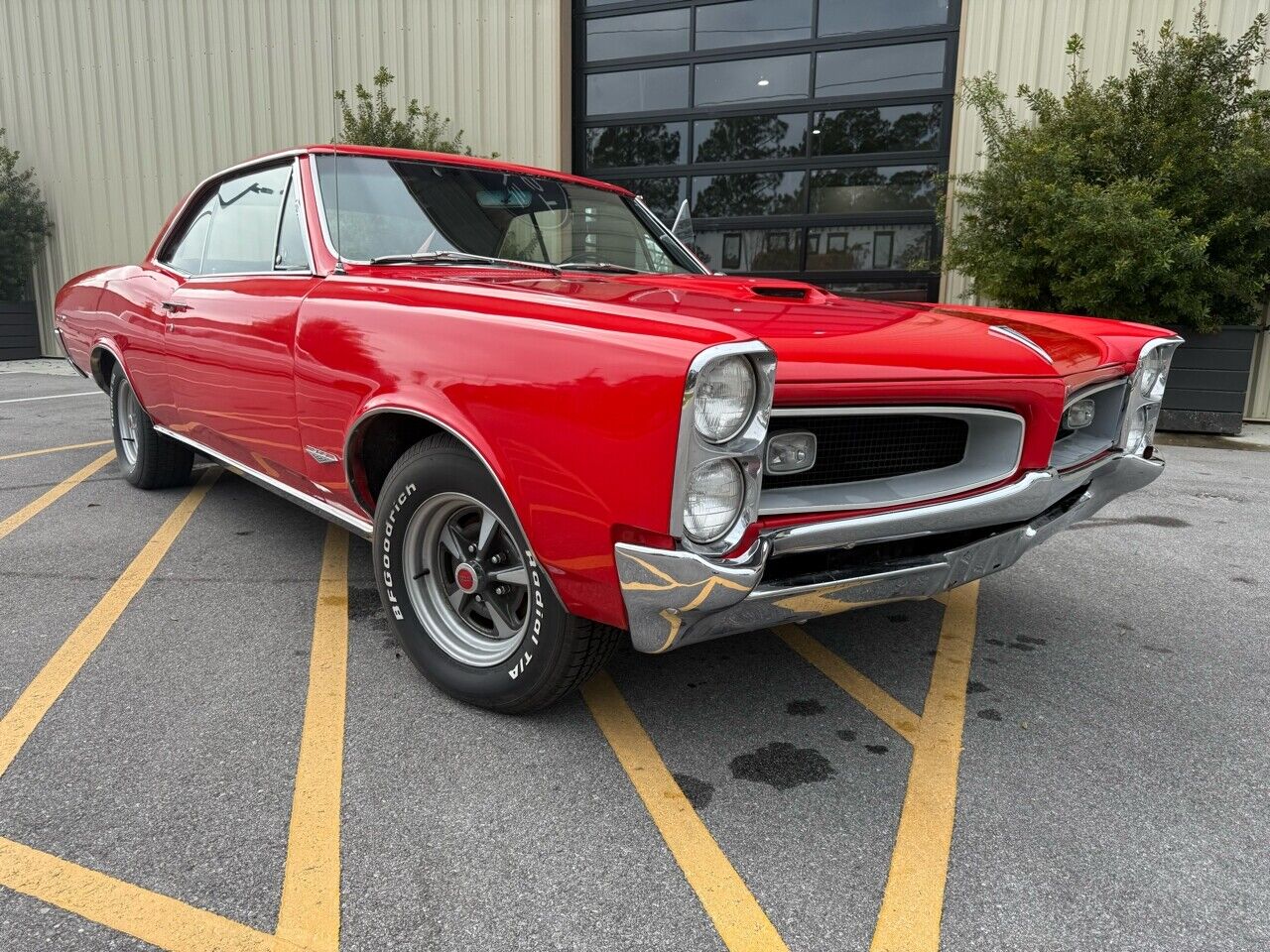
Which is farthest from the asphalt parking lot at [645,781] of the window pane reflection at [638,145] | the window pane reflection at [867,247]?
the window pane reflection at [638,145]

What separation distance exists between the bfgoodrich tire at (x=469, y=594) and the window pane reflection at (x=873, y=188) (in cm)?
807

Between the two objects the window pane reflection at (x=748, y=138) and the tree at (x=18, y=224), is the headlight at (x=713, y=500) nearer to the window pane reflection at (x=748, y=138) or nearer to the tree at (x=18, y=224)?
the window pane reflection at (x=748, y=138)

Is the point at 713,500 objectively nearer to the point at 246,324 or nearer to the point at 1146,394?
the point at 1146,394

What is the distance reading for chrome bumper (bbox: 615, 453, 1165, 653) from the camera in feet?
5.61

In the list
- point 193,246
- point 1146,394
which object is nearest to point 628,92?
point 193,246

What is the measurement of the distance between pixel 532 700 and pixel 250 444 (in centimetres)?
164

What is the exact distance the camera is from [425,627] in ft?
8.05

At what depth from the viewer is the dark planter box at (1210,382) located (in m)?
7.25

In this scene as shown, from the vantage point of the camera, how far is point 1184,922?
5.28 feet

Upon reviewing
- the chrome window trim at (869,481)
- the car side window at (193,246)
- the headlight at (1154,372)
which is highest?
the car side window at (193,246)

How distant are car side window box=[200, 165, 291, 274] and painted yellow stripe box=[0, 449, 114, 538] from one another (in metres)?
1.56

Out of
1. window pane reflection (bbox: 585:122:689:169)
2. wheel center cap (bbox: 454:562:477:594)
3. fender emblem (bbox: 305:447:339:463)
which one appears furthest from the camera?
window pane reflection (bbox: 585:122:689:169)

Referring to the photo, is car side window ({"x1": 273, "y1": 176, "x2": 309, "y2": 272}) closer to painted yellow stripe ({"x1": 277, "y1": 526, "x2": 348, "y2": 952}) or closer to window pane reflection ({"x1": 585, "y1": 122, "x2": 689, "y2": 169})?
painted yellow stripe ({"x1": 277, "y1": 526, "x2": 348, "y2": 952})

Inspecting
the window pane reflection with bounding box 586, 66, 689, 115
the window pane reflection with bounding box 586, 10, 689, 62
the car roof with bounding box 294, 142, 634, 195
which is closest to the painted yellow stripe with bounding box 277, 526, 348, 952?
the car roof with bounding box 294, 142, 634, 195
